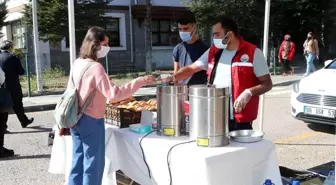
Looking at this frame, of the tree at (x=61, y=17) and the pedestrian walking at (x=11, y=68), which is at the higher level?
the tree at (x=61, y=17)

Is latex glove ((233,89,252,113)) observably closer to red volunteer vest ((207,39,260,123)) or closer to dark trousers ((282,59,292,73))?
red volunteer vest ((207,39,260,123))

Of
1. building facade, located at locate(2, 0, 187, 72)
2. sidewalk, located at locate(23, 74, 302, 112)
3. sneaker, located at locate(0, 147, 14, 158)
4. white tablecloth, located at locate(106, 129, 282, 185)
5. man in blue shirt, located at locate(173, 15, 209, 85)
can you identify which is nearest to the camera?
white tablecloth, located at locate(106, 129, 282, 185)

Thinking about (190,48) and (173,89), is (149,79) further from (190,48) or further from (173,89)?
(190,48)

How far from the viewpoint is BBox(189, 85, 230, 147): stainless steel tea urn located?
2639 millimetres

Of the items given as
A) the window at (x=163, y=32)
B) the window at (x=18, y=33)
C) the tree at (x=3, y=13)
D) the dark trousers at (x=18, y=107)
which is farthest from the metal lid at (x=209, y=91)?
the window at (x=18, y=33)

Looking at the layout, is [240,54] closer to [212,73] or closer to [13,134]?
[212,73]

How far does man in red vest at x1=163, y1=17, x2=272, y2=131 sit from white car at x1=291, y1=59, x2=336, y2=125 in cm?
341

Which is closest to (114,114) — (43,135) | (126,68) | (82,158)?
(82,158)

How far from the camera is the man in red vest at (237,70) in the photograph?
129 inches

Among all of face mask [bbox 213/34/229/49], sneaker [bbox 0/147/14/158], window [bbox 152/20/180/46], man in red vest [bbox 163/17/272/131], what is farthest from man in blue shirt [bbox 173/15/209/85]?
window [bbox 152/20/180/46]

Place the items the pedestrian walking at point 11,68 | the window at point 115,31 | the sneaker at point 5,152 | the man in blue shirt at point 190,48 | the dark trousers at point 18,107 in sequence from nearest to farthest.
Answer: the man in blue shirt at point 190,48 → the sneaker at point 5,152 → the pedestrian walking at point 11,68 → the dark trousers at point 18,107 → the window at point 115,31

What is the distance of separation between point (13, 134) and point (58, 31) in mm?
11092

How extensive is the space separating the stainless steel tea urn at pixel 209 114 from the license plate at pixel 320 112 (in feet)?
13.6

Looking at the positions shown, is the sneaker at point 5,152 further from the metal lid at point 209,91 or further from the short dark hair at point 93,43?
the metal lid at point 209,91
